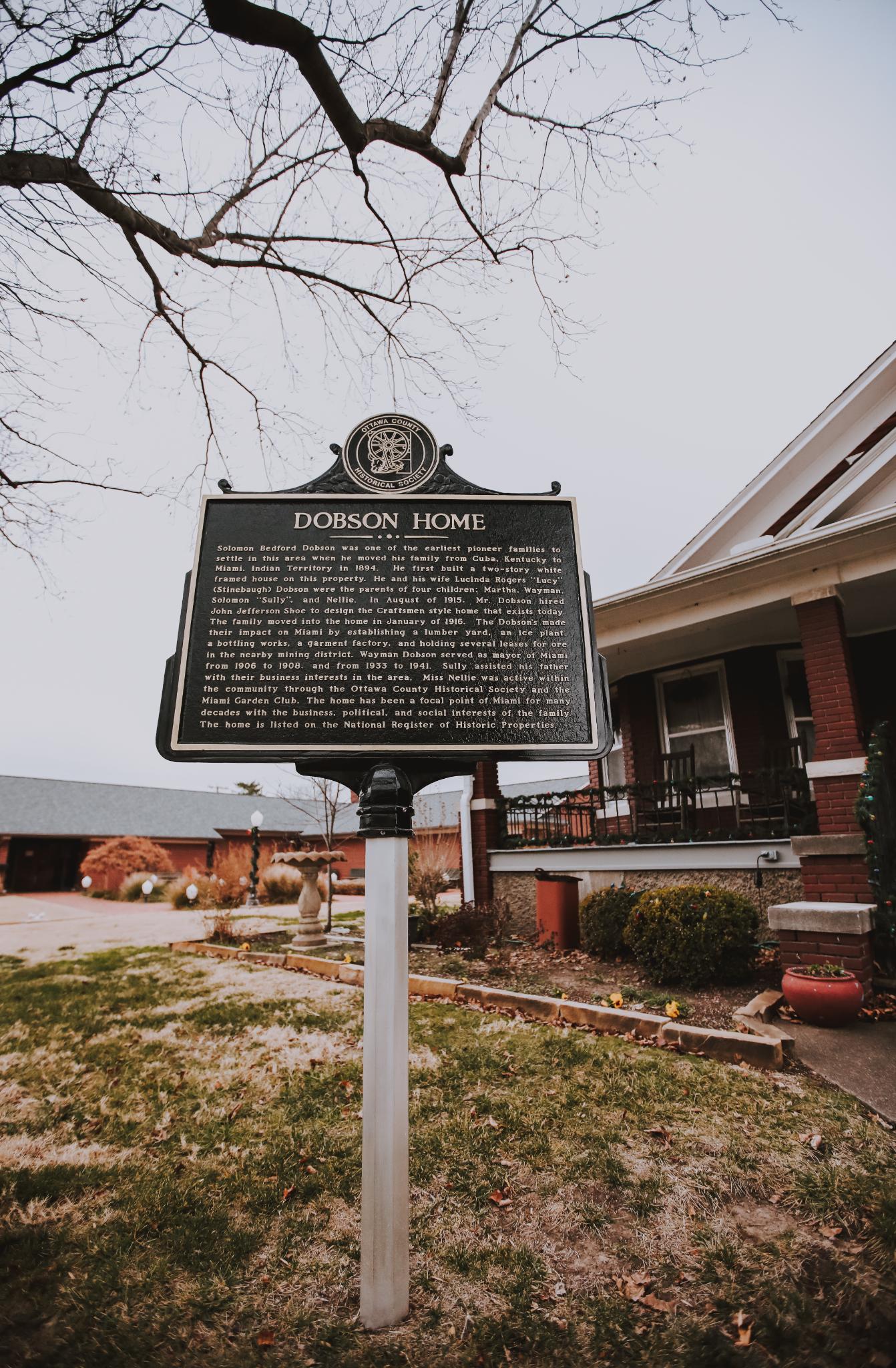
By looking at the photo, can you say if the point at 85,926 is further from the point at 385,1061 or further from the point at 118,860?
the point at 385,1061

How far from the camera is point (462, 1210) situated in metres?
3.10

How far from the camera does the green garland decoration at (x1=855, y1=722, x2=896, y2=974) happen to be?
6.35 m

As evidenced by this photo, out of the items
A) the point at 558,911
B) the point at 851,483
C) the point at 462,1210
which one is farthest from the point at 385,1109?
the point at 851,483

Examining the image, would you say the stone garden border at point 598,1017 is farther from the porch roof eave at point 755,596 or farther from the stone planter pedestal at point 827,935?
the porch roof eave at point 755,596

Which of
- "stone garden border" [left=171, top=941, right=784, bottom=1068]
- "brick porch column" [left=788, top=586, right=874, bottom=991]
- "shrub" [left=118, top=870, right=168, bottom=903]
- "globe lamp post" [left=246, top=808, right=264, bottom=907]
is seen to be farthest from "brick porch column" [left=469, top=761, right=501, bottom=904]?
"shrub" [left=118, top=870, right=168, bottom=903]

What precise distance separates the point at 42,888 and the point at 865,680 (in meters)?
35.8

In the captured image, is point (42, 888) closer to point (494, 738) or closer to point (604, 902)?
point (604, 902)

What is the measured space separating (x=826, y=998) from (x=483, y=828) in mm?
6262

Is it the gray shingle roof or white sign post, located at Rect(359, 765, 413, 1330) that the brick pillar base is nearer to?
white sign post, located at Rect(359, 765, 413, 1330)

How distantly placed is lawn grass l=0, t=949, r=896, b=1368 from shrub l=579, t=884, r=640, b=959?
108 inches

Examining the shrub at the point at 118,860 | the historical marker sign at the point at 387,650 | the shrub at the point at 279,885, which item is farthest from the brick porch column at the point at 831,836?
the shrub at the point at 118,860

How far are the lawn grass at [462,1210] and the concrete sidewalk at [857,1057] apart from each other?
0.20m

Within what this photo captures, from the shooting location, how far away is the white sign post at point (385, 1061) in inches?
93.1

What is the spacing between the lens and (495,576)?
3047 millimetres
